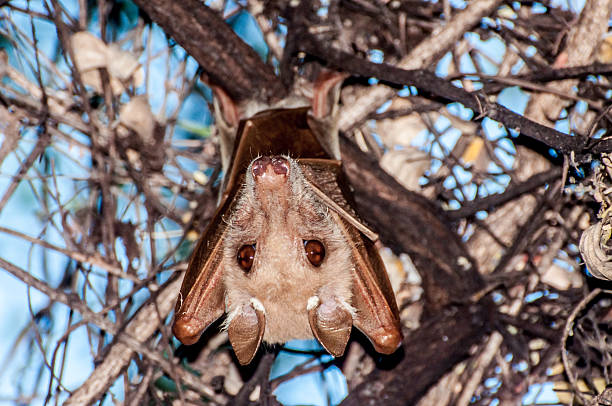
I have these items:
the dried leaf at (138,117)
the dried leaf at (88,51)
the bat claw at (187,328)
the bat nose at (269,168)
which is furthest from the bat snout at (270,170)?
the dried leaf at (88,51)

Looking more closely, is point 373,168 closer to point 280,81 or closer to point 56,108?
point 280,81

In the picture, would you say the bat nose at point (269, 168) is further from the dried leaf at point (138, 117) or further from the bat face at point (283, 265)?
the dried leaf at point (138, 117)

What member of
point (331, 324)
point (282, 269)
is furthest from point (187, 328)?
point (331, 324)

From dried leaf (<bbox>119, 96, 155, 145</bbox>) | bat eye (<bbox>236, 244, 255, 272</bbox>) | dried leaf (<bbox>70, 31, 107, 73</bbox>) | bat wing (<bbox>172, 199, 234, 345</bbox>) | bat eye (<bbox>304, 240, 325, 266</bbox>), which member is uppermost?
dried leaf (<bbox>70, 31, 107, 73</bbox>)

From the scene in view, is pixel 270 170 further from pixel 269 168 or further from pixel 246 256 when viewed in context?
pixel 246 256

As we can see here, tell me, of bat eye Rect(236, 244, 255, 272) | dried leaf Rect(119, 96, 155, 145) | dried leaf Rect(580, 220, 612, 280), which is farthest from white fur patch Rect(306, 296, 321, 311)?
dried leaf Rect(119, 96, 155, 145)

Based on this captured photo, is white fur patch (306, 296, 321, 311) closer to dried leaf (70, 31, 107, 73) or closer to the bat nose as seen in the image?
the bat nose
